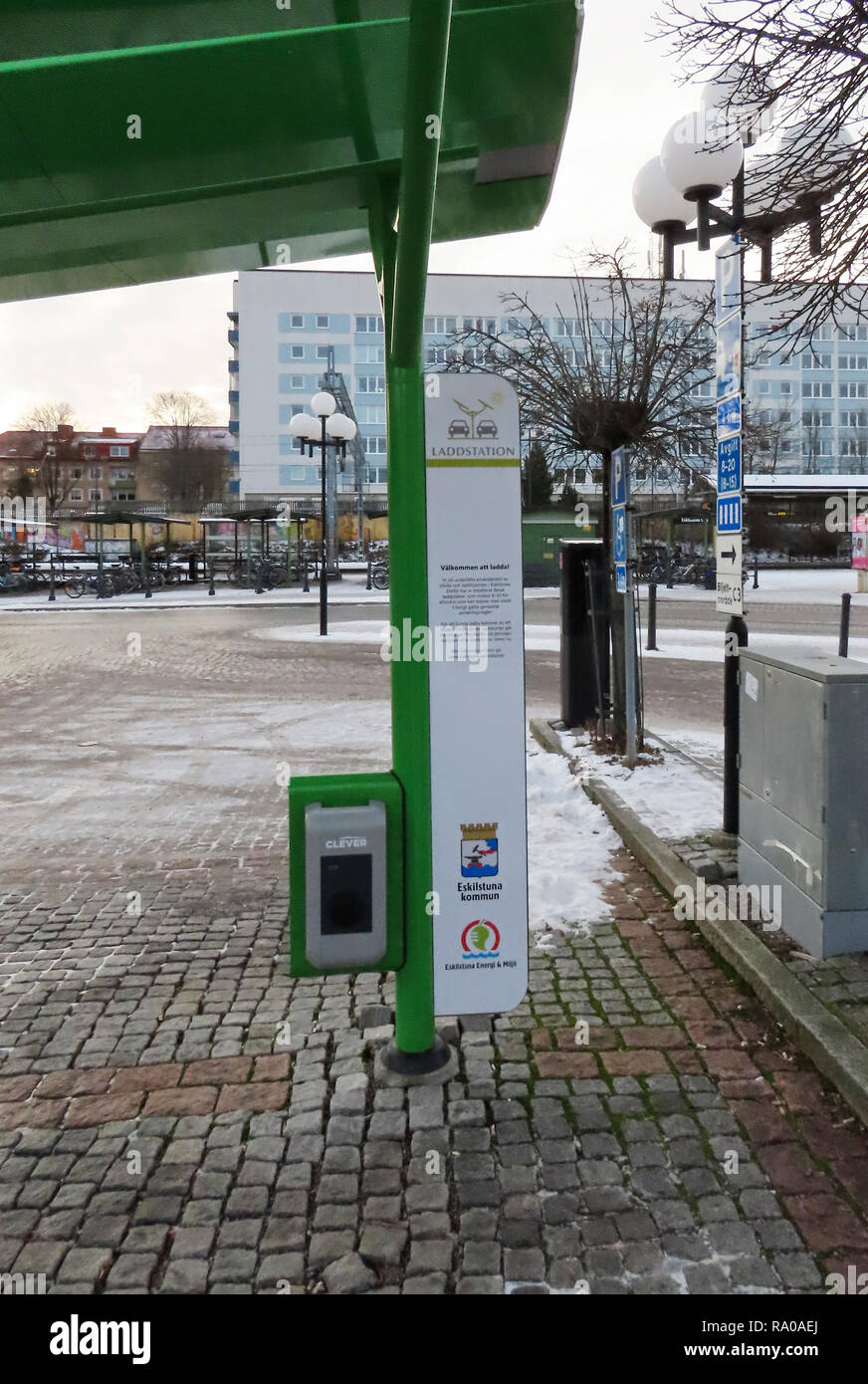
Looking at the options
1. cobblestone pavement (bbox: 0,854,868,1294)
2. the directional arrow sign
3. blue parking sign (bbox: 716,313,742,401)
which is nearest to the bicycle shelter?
cobblestone pavement (bbox: 0,854,868,1294)

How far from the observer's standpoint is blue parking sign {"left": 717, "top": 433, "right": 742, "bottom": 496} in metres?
5.34

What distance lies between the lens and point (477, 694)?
326 centimetres

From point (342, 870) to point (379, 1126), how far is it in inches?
31.3

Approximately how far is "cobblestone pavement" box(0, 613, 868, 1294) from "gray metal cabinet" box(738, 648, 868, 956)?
1.52 ft

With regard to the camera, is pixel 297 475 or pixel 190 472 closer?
pixel 190 472

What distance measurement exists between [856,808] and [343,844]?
2.05 meters

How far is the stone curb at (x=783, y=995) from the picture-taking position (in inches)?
127

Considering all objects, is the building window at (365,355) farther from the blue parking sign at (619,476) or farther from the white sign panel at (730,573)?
the white sign panel at (730,573)

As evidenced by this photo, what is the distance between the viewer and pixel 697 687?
1220 centimetres

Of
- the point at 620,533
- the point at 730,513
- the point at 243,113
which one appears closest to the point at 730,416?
the point at 730,513

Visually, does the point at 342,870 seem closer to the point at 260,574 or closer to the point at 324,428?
the point at 324,428

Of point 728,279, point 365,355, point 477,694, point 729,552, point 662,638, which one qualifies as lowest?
point 662,638

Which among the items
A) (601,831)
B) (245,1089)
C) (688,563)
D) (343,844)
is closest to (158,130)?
(343,844)
